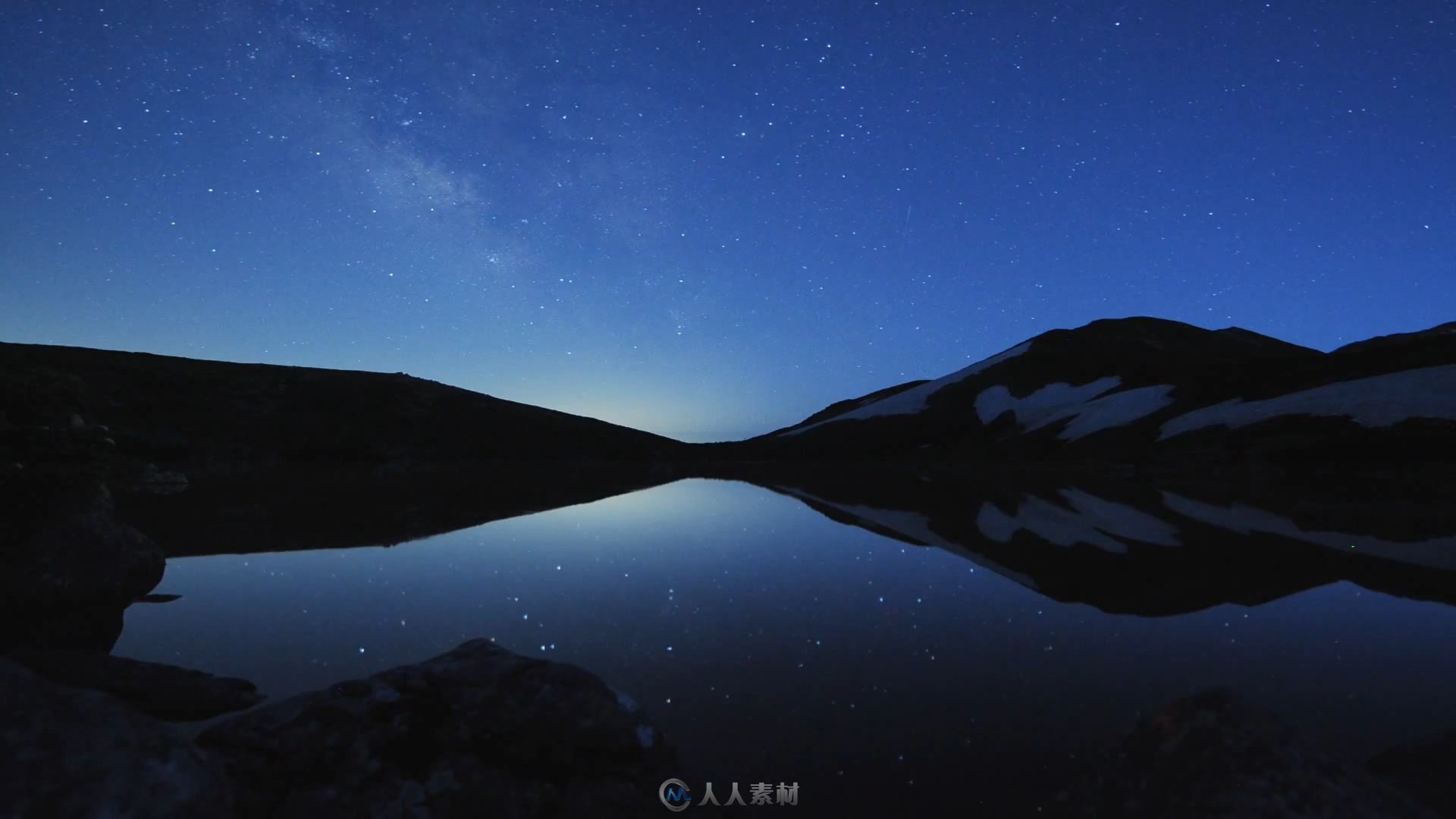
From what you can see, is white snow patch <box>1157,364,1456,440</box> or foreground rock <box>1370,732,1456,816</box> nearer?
foreground rock <box>1370,732,1456,816</box>

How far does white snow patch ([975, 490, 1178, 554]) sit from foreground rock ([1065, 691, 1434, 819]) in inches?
664

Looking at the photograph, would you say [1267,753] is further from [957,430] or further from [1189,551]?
[957,430]

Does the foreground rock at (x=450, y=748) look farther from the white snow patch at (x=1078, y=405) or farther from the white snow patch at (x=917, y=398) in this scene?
the white snow patch at (x=917, y=398)

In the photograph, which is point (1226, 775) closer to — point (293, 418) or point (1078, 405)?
point (1078, 405)

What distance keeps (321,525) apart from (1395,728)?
103ft

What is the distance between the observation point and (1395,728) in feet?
25.4

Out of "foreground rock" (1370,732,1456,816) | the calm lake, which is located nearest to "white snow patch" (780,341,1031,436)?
the calm lake

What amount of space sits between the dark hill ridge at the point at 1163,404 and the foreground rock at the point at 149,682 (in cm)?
7392

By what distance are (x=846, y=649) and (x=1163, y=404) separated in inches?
3682

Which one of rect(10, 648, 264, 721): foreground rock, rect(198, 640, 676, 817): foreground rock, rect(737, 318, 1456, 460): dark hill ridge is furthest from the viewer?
rect(737, 318, 1456, 460): dark hill ridge

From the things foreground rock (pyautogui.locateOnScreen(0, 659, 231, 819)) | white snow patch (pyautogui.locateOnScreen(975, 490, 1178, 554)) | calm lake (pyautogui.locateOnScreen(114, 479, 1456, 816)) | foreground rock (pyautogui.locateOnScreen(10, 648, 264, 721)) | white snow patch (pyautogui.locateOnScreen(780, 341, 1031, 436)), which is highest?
white snow patch (pyautogui.locateOnScreen(780, 341, 1031, 436))

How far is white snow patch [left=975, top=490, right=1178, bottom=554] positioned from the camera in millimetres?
22516

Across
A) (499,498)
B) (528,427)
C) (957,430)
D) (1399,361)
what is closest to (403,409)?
(528,427)

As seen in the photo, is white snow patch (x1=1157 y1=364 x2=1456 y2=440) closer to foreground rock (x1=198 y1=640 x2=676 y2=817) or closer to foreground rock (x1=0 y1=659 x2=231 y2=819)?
foreground rock (x1=198 y1=640 x2=676 y2=817)
